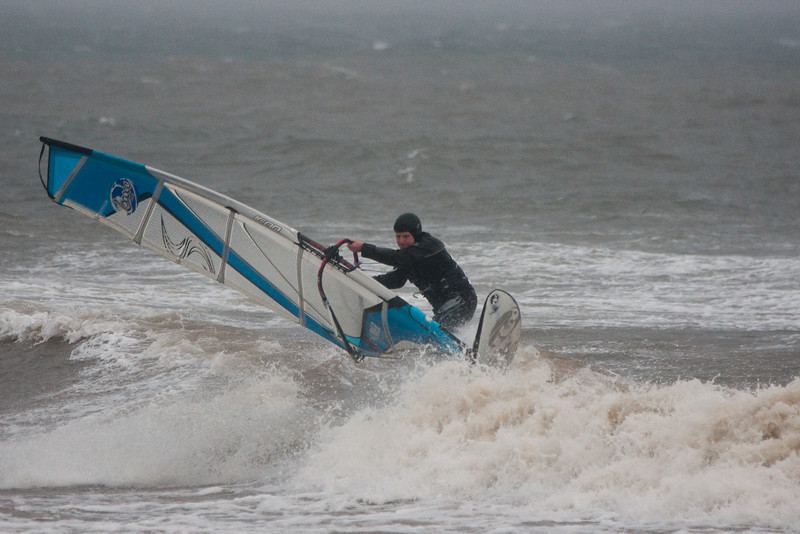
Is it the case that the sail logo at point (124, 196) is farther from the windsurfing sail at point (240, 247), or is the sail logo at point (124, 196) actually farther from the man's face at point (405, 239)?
the man's face at point (405, 239)

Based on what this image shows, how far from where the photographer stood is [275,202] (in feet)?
61.3

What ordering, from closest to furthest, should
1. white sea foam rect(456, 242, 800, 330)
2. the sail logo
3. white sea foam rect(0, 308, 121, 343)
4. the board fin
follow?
the board fin
the sail logo
white sea foam rect(0, 308, 121, 343)
white sea foam rect(456, 242, 800, 330)

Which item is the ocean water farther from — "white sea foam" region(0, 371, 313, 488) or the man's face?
the man's face

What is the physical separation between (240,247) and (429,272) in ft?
5.17

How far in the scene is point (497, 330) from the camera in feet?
23.6

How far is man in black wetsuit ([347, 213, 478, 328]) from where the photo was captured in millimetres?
7352

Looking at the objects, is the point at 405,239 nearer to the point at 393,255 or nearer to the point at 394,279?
the point at 393,255

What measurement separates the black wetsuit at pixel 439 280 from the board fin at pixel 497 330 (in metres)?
0.40

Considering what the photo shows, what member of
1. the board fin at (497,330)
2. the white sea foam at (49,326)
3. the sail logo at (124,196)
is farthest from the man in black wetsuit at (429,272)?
the white sea foam at (49,326)

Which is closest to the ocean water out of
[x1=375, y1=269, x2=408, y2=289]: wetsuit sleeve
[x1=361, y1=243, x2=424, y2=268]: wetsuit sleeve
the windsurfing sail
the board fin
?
the board fin

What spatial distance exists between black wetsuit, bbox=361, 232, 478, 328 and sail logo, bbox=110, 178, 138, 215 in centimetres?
217

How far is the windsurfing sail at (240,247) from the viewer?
770 cm

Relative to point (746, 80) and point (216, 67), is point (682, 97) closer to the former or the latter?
point (746, 80)

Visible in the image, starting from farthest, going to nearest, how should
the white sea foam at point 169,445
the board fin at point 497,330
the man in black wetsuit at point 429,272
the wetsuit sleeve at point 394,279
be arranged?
the wetsuit sleeve at point 394,279 < the man in black wetsuit at point 429,272 < the board fin at point 497,330 < the white sea foam at point 169,445
